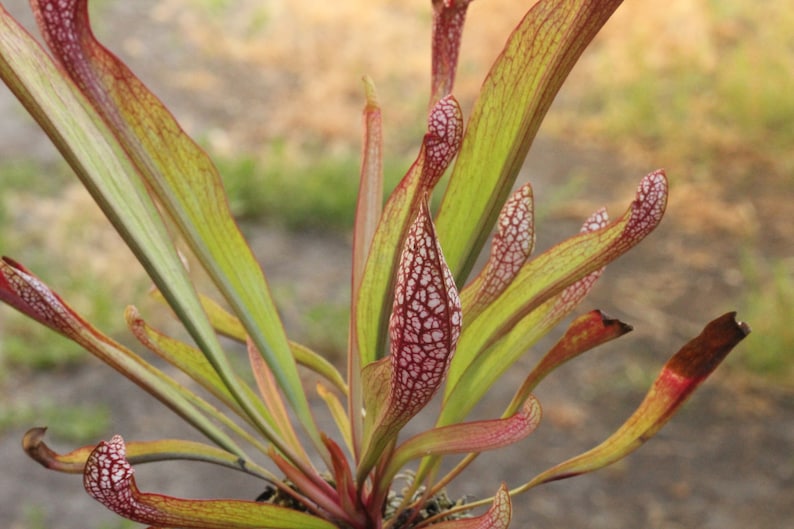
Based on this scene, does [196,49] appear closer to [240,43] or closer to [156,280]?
[240,43]

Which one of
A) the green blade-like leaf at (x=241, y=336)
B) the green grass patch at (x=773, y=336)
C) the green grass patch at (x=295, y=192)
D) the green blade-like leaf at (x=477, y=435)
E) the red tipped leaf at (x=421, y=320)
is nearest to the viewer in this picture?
the red tipped leaf at (x=421, y=320)

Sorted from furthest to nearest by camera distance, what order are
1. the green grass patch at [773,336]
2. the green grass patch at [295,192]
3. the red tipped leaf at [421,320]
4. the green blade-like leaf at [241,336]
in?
the green grass patch at [295,192], the green grass patch at [773,336], the green blade-like leaf at [241,336], the red tipped leaf at [421,320]

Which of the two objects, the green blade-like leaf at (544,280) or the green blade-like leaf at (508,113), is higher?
the green blade-like leaf at (508,113)

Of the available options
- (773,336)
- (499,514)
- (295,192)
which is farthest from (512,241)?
(295,192)

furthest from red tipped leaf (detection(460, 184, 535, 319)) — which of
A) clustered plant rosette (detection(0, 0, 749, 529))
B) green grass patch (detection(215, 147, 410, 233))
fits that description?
green grass patch (detection(215, 147, 410, 233))

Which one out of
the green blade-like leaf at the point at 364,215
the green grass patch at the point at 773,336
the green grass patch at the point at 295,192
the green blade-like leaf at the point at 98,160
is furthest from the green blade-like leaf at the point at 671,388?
the green grass patch at the point at 295,192

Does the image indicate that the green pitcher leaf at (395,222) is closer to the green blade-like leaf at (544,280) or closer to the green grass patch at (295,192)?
the green blade-like leaf at (544,280)
